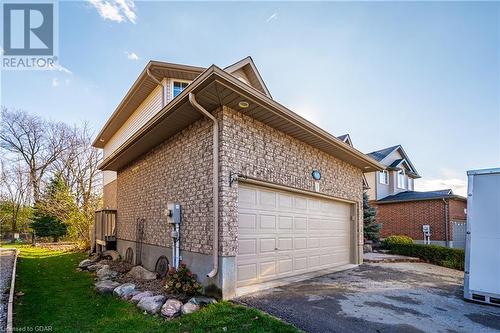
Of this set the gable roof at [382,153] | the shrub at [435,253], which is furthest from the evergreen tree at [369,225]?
the gable roof at [382,153]

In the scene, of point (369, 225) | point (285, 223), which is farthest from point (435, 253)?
point (285, 223)

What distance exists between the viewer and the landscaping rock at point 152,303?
15.8ft

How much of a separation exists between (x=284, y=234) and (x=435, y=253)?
8171 millimetres

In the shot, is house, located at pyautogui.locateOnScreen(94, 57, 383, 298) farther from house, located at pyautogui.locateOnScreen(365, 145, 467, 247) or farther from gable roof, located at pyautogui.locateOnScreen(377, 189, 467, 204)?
house, located at pyautogui.locateOnScreen(365, 145, 467, 247)

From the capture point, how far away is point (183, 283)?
554 cm

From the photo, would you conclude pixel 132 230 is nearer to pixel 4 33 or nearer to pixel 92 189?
pixel 4 33

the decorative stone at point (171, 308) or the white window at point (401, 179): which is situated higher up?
the white window at point (401, 179)

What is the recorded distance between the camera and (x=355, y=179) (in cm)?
1026

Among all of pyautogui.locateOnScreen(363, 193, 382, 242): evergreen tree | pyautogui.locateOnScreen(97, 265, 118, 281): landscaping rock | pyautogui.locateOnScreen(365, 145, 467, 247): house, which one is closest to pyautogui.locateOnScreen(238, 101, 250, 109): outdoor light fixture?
pyautogui.locateOnScreen(97, 265, 118, 281): landscaping rock

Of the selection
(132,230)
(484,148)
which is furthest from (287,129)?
(484,148)

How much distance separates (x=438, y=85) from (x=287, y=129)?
22.6 ft

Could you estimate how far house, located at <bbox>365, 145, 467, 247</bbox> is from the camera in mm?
15227

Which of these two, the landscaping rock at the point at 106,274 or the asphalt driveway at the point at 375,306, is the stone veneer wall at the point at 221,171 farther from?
the asphalt driveway at the point at 375,306

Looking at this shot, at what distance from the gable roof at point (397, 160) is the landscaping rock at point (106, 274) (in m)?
17.0
